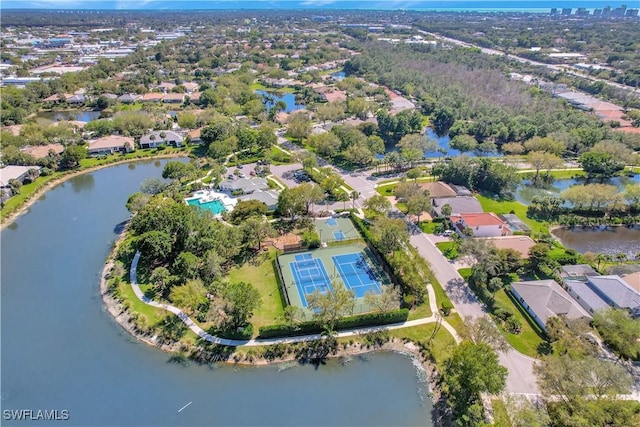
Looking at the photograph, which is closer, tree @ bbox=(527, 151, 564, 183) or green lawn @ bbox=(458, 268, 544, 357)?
green lawn @ bbox=(458, 268, 544, 357)

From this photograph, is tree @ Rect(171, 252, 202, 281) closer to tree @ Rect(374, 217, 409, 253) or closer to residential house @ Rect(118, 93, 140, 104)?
tree @ Rect(374, 217, 409, 253)

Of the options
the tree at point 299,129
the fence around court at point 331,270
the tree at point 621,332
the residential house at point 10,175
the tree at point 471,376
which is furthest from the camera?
the tree at point 299,129

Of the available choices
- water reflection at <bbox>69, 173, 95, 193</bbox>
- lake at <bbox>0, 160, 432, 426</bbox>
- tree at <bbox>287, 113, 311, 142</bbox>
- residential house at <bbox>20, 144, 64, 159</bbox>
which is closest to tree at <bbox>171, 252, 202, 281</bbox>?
lake at <bbox>0, 160, 432, 426</bbox>

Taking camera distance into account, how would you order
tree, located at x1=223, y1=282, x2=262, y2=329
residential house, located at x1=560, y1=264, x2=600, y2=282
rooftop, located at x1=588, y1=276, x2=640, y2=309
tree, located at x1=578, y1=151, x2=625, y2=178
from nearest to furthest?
tree, located at x1=223, y1=282, x2=262, y2=329 < rooftop, located at x1=588, y1=276, x2=640, y2=309 < residential house, located at x1=560, y1=264, x2=600, y2=282 < tree, located at x1=578, y1=151, x2=625, y2=178

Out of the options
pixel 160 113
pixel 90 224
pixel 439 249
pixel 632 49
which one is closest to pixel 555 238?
pixel 439 249

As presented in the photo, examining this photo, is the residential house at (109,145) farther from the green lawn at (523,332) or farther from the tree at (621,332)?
the tree at (621,332)

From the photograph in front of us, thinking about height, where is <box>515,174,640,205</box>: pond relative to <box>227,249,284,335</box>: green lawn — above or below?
below

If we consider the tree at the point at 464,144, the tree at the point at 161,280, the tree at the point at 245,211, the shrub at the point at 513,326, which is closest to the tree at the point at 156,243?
the tree at the point at 161,280
